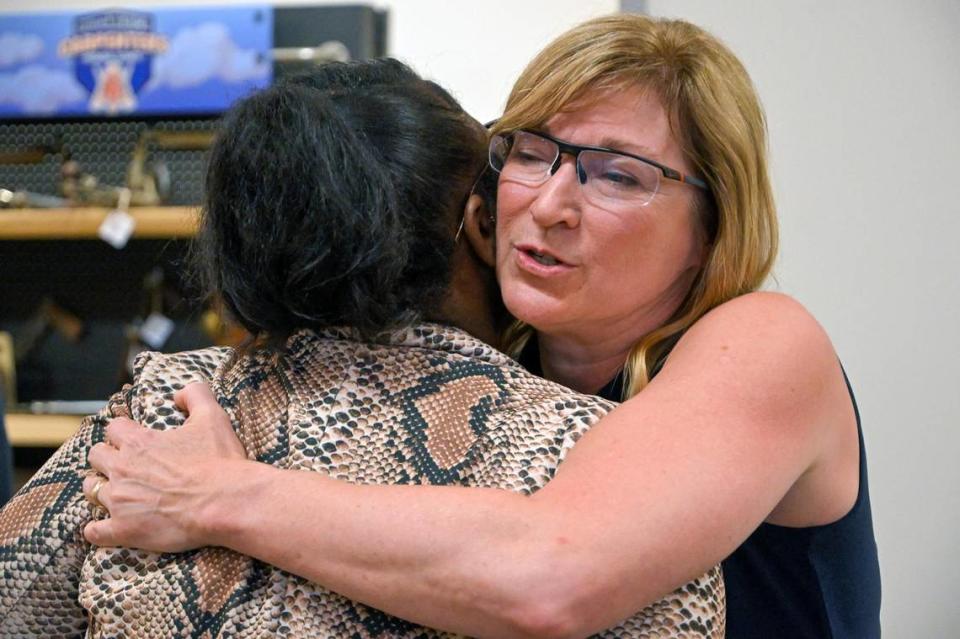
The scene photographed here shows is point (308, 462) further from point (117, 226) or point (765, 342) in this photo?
point (117, 226)

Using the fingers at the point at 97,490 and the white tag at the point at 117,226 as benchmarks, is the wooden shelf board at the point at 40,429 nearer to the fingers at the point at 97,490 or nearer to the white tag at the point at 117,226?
the white tag at the point at 117,226

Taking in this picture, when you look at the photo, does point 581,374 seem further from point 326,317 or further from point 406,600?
point 406,600

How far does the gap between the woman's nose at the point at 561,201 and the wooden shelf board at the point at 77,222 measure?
203 centimetres

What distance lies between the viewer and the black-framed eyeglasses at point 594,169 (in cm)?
131

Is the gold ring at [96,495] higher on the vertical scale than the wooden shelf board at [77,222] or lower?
higher

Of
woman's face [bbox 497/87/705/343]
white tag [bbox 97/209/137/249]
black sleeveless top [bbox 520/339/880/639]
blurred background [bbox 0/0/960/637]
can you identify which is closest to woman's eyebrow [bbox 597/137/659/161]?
woman's face [bbox 497/87/705/343]

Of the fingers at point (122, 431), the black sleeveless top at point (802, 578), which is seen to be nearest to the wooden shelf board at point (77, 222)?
the fingers at point (122, 431)

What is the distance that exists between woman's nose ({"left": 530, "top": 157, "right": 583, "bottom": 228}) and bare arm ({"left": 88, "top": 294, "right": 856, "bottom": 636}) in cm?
31

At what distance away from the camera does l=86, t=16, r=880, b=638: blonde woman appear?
0.92m

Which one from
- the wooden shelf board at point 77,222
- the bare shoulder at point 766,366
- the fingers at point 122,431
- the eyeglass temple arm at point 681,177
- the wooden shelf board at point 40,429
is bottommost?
the wooden shelf board at point 40,429

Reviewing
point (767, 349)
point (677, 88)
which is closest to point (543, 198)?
point (677, 88)

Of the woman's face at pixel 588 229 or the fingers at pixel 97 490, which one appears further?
the woman's face at pixel 588 229

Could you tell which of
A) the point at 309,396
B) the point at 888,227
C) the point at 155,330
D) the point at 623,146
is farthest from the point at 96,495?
the point at 155,330

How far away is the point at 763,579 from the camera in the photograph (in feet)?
4.28
